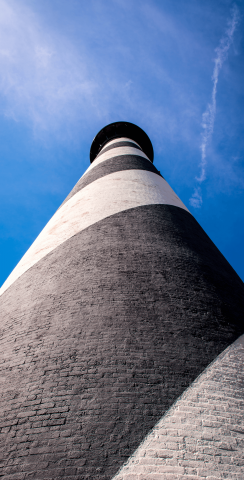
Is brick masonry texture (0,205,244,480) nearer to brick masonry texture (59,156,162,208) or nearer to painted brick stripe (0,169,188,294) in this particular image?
painted brick stripe (0,169,188,294)

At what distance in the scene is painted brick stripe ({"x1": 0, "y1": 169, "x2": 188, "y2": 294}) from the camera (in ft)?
13.5

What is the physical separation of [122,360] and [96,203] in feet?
9.85

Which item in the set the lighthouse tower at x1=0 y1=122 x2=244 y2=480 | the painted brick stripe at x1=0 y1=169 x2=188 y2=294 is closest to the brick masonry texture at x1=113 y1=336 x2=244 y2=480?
the lighthouse tower at x1=0 y1=122 x2=244 y2=480

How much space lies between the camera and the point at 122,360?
2266mm

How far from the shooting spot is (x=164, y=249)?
3.62m

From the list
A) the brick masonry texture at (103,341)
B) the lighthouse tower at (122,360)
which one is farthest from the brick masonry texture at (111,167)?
the brick masonry texture at (103,341)

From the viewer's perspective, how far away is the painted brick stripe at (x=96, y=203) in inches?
163

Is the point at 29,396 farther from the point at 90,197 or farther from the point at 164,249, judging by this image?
the point at 90,197

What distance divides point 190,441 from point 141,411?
14.0 inches

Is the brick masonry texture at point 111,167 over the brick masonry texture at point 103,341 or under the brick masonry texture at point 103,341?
over

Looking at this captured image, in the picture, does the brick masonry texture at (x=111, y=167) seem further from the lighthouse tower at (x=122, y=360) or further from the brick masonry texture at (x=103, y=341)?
the brick masonry texture at (x=103, y=341)

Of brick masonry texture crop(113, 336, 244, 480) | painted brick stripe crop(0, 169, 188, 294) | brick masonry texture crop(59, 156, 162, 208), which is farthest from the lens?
brick masonry texture crop(59, 156, 162, 208)

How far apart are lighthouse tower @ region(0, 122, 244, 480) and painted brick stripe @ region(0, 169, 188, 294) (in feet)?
0.49

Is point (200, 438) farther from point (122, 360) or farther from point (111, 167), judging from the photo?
point (111, 167)
